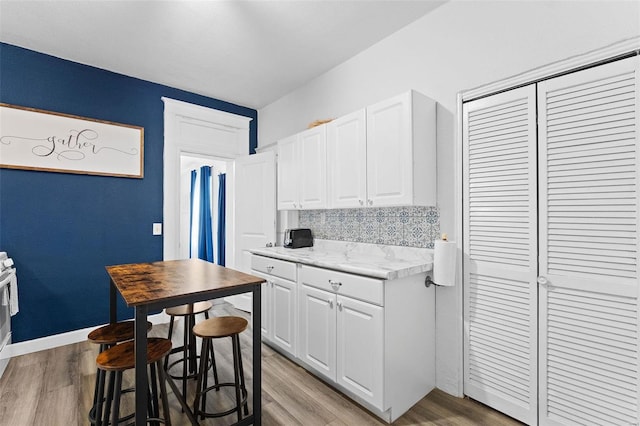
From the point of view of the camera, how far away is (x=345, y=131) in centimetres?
265

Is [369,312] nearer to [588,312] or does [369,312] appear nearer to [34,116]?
[588,312]

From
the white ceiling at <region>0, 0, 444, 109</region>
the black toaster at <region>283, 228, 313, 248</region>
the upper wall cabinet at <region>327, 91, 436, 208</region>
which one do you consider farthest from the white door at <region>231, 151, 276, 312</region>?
the upper wall cabinet at <region>327, 91, 436, 208</region>

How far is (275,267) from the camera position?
111 inches

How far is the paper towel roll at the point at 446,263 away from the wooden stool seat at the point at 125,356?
1.71 m

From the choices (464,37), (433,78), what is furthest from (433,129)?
(464,37)

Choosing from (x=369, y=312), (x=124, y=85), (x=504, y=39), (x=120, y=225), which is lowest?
(x=369, y=312)

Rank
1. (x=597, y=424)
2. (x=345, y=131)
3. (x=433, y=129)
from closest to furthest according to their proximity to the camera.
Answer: (x=597, y=424) → (x=433, y=129) → (x=345, y=131)

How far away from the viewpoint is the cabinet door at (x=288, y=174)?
3252 mm

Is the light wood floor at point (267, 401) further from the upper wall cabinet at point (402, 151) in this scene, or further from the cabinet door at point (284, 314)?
the upper wall cabinet at point (402, 151)

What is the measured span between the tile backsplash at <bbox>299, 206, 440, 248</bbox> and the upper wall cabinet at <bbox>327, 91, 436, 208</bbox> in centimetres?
21

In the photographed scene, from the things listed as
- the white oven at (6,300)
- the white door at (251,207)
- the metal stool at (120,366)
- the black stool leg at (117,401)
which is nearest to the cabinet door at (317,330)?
the metal stool at (120,366)

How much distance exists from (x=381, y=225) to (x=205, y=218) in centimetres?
422

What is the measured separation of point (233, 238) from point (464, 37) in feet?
11.6

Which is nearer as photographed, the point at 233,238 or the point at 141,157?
the point at 141,157
